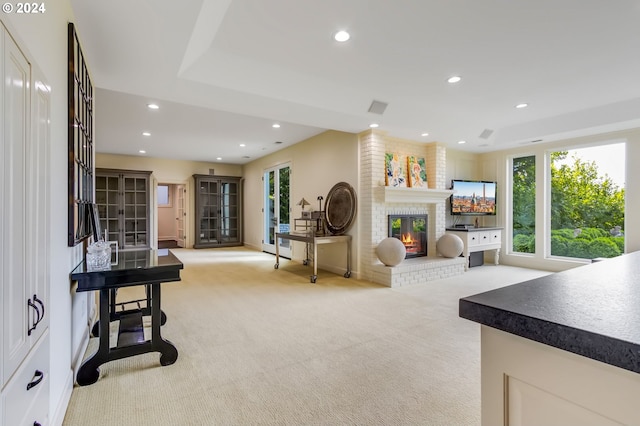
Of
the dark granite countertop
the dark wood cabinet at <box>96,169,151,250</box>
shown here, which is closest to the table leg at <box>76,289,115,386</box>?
the dark granite countertop

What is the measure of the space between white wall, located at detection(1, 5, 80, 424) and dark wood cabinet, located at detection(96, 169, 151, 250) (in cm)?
665

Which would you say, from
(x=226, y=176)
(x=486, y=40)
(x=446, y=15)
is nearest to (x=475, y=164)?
(x=486, y=40)

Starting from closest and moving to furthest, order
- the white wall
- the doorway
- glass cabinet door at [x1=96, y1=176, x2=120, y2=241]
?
the white wall → glass cabinet door at [x1=96, y1=176, x2=120, y2=241] → the doorway

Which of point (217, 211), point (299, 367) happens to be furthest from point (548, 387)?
point (217, 211)

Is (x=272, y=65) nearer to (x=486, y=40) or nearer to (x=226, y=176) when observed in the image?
(x=486, y=40)

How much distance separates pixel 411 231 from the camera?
586 cm

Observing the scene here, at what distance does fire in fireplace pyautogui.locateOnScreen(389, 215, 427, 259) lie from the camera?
5574 millimetres

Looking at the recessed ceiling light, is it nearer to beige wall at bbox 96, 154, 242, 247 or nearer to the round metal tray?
the round metal tray

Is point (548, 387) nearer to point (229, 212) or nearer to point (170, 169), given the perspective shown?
point (229, 212)

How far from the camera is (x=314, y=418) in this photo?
1.80 metres

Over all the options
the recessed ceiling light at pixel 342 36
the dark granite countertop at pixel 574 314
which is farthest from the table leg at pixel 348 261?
the dark granite countertop at pixel 574 314

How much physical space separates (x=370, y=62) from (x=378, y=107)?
109 centimetres

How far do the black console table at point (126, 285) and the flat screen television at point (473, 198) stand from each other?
5805 mm

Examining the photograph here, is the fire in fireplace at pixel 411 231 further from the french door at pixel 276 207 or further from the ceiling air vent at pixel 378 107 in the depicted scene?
the french door at pixel 276 207
